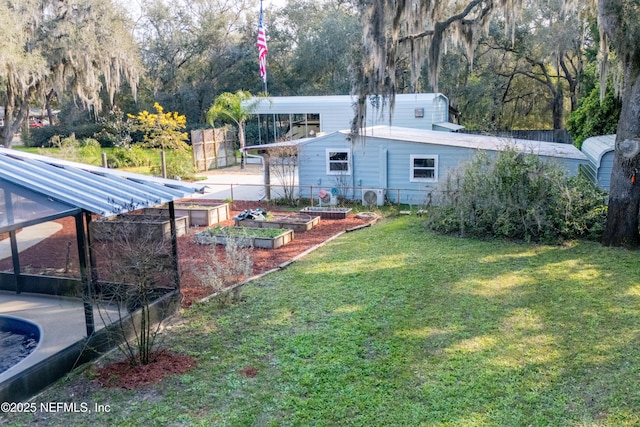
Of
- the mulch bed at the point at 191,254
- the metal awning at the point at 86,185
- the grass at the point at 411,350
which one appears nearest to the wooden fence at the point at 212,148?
the mulch bed at the point at 191,254

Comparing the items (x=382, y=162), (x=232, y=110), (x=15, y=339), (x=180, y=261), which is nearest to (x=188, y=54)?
(x=232, y=110)

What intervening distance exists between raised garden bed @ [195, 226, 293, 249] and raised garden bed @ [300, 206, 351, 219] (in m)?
2.49

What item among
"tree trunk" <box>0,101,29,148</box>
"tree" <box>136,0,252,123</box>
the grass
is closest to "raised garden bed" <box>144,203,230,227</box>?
the grass

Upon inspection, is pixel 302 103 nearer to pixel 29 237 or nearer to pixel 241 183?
pixel 241 183

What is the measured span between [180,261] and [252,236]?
1.85 m

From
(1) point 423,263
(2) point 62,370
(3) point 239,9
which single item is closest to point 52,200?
(2) point 62,370

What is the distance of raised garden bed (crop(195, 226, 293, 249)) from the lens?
A: 36.6ft

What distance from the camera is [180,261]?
10062mm

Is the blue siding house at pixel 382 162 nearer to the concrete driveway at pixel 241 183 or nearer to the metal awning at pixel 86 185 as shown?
the concrete driveway at pixel 241 183

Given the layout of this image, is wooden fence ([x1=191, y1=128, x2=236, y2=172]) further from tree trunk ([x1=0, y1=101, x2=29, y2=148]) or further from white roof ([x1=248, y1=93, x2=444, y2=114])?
tree trunk ([x1=0, y1=101, x2=29, y2=148])

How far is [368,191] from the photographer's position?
15719 millimetres

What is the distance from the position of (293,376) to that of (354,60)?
8.83 meters

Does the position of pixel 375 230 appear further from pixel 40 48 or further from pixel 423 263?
pixel 40 48

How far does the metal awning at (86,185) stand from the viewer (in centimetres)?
575
